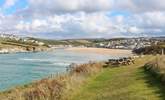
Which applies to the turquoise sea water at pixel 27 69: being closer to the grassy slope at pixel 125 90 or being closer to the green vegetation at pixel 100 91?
the green vegetation at pixel 100 91

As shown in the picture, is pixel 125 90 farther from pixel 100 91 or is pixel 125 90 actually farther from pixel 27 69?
pixel 27 69

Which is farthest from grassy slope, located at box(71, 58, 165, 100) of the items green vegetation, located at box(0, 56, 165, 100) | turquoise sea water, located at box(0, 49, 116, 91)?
turquoise sea water, located at box(0, 49, 116, 91)

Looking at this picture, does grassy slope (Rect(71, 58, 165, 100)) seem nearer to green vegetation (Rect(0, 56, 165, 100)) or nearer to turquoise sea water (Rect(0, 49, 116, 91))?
green vegetation (Rect(0, 56, 165, 100))

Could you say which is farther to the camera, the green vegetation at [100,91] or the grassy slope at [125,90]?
the green vegetation at [100,91]

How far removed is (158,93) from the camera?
814 inches

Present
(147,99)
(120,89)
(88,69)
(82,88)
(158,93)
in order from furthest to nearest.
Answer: (88,69), (82,88), (120,89), (158,93), (147,99)

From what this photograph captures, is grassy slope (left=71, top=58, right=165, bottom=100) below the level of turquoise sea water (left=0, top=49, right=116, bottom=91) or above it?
above

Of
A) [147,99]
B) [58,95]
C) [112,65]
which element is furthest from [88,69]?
[147,99]

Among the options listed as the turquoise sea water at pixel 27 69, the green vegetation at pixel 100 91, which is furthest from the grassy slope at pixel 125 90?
the turquoise sea water at pixel 27 69

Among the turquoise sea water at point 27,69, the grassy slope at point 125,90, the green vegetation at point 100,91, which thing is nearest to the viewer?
the grassy slope at point 125,90

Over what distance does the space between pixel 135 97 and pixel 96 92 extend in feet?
13.5

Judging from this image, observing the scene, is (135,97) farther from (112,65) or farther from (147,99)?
(112,65)

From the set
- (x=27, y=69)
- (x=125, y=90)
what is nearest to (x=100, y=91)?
(x=125, y=90)

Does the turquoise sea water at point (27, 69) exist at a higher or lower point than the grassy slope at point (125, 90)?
lower
